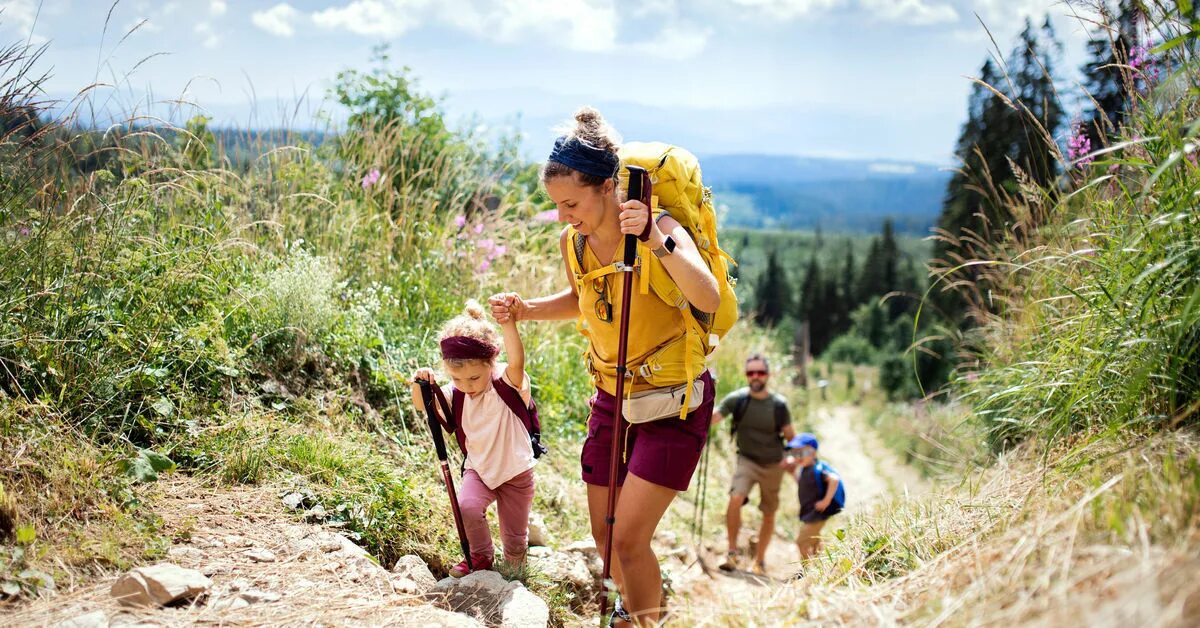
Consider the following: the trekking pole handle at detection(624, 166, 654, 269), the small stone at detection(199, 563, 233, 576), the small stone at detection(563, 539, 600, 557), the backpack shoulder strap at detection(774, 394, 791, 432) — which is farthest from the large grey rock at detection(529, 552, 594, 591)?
the backpack shoulder strap at detection(774, 394, 791, 432)

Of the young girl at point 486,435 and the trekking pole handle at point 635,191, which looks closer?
the trekking pole handle at point 635,191

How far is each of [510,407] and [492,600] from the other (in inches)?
33.3

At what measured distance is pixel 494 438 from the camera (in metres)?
3.80

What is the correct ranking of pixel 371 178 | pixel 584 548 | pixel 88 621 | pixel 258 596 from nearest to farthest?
pixel 88 621, pixel 258 596, pixel 584 548, pixel 371 178

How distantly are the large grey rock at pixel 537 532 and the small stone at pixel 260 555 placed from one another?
Result: 153 cm

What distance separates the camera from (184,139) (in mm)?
5832

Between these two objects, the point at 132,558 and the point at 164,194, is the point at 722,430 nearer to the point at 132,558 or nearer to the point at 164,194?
the point at 164,194

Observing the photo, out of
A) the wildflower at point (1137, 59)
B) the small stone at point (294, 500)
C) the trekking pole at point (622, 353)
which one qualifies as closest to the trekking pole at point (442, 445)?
the small stone at point (294, 500)

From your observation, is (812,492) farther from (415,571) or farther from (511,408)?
(415,571)

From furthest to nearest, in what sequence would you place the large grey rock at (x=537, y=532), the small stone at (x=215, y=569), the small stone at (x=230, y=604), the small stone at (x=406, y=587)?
the large grey rock at (x=537, y=532)
the small stone at (x=406, y=587)
the small stone at (x=215, y=569)
the small stone at (x=230, y=604)

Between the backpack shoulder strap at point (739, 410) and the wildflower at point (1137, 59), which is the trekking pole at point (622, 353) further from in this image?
the backpack shoulder strap at point (739, 410)

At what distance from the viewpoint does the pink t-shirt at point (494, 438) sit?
380cm

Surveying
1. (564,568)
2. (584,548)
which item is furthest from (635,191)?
(584,548)

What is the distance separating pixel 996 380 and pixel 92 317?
4.91m
